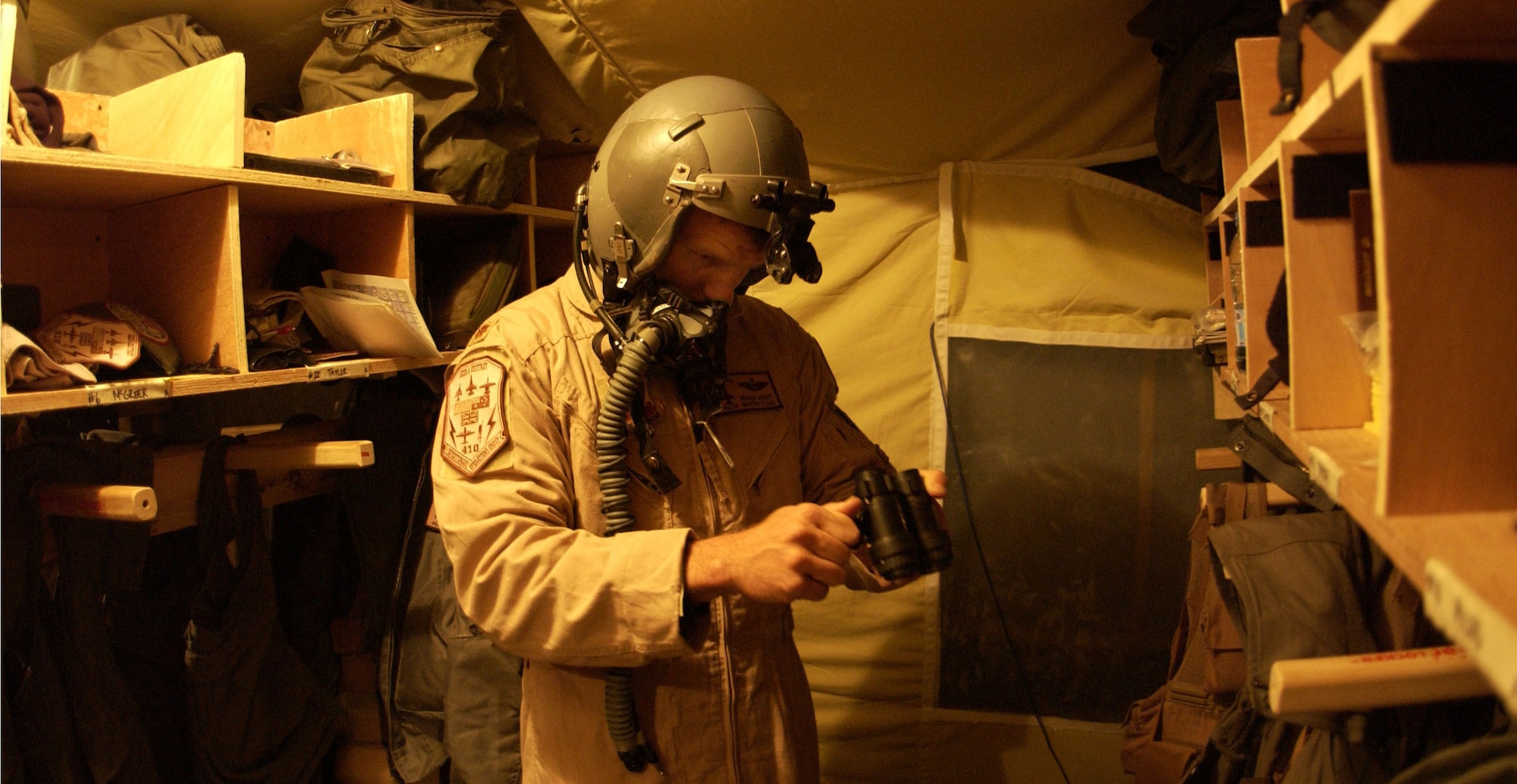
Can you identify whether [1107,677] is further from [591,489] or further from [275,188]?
[275,188]

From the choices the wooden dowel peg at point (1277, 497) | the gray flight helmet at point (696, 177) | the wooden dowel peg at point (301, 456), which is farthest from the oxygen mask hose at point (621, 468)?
the wooden dowel peg at point (1277, 497)

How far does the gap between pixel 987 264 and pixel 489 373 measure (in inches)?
64.2

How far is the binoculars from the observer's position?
133 centimetres

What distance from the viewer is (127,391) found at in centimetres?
147

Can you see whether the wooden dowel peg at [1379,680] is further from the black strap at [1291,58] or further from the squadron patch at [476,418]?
the squadron patch at [476,418]

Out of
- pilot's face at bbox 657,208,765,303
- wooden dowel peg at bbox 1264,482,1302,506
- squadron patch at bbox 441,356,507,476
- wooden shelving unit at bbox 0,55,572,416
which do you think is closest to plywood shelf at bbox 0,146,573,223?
wooden shelving unit at bbox 0,55,572,416

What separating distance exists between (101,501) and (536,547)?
0.83 metres

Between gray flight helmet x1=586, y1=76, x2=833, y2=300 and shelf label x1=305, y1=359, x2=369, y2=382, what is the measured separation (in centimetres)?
75

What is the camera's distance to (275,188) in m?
1.77

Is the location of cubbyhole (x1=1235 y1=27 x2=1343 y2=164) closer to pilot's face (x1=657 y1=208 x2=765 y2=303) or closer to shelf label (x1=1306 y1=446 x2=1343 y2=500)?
shelf label (x1=1306 y1=446 x2=1343 y2=500)

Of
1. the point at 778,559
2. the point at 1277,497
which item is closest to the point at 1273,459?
the point at 1277,497

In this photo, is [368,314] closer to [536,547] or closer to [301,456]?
[301,456]

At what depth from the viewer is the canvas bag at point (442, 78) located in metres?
2.14

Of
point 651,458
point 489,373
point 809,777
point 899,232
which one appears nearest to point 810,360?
point 651,458
